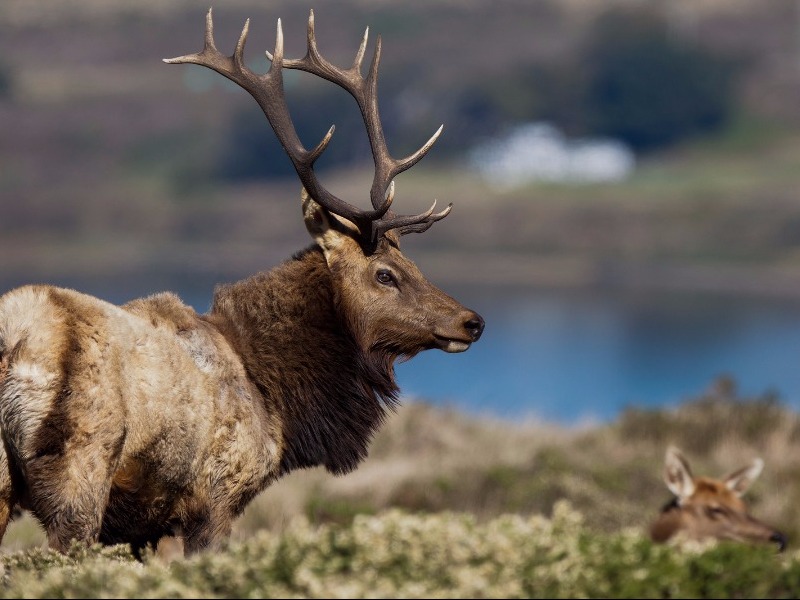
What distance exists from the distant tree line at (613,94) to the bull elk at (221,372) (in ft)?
279

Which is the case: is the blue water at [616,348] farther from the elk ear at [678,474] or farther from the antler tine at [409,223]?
the antler tine at [409,223]

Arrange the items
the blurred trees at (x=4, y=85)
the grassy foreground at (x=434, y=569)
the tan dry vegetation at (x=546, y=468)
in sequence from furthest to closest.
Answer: the blurred trees at (x=4, y=85) → the tan dry vegetation at (x=546, y=468) → the grassy foreground at (x=434, y=569)

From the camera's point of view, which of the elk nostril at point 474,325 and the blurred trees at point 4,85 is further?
the blurred trees at point 4,85

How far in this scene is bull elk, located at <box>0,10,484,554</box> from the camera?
18.0 feet

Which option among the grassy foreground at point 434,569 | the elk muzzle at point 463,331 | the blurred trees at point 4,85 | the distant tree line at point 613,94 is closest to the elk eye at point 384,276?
the elk muzzle at point 463,331

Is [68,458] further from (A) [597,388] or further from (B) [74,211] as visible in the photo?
(B) [74,211]

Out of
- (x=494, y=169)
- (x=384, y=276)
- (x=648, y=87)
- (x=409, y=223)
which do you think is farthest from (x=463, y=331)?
(x=648, y=87)

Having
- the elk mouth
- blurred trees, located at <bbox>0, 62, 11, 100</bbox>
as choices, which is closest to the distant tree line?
blurred trees, located at <bbox>0, 62, 11, 100</bbox>

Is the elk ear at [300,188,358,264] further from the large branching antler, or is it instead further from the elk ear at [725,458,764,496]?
the elk ear at [725,458,764,496]

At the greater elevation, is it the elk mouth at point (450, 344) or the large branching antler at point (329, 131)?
the large branching antler at point (329, 131)

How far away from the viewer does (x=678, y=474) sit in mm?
9508

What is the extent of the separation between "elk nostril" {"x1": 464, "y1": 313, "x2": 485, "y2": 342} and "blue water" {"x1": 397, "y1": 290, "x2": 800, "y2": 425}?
2904cm

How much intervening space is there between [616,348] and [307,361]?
4777 cm

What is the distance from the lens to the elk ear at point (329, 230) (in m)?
6.99
